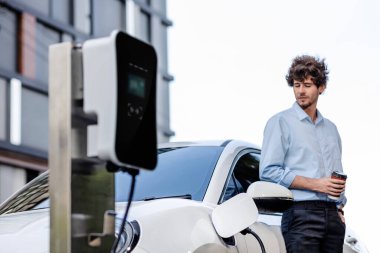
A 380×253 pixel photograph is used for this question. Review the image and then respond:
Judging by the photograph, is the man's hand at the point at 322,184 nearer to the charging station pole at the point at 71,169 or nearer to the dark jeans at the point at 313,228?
the dark jeans at the point at 313,228

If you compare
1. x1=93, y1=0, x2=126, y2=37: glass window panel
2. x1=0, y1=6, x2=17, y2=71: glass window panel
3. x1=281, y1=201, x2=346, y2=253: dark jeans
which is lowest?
x1=281, y1=201, x2=346, y2=253: dark jeans

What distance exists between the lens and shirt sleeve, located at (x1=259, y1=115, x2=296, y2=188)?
5.49 m

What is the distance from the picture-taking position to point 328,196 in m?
5.45

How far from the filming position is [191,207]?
5.33m

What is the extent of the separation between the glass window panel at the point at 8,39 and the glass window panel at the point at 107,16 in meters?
4.76

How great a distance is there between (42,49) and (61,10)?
7.10ft

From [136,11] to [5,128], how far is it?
33.1 feet

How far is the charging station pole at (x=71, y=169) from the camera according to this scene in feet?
11.4

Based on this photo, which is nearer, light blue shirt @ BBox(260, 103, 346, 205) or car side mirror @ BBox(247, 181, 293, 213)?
car side mirror @ BBox(247, 181, 293, 213)

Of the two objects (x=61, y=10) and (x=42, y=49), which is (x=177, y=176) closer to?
(x=42, y=49)

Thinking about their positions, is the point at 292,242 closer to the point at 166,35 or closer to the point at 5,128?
the point at 5,128

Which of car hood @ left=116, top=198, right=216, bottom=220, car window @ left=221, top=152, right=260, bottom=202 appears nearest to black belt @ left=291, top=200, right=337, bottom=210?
car hood @ left=116, top=198, right=216, bottom=220

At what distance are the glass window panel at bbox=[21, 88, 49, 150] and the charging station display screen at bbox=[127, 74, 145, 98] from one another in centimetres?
2564

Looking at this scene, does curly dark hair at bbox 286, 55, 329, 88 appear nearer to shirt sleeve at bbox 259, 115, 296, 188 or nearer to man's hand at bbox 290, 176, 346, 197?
shirt sleeve at bbox 259, 115, 296, 188
